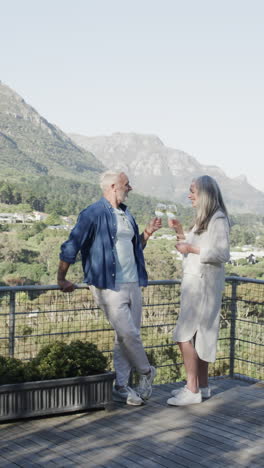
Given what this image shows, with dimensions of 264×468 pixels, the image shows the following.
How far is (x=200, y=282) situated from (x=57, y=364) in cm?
107

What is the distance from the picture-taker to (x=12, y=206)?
4254 inches

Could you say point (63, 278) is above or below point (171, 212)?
below

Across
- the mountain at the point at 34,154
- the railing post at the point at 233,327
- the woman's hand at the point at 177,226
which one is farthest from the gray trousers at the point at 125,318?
the mountain at the point at 34,154

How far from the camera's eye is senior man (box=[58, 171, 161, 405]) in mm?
3930

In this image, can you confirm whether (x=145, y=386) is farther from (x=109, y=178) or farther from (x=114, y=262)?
(x=109, y=178)


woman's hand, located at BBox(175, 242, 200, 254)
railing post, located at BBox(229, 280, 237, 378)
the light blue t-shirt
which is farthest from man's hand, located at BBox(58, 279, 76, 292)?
railing post, located at BBox(229, 280, 237, 378)

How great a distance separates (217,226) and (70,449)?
166cm

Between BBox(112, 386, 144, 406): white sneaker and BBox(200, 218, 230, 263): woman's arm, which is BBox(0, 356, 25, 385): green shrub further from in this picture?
BBox(200, 218, 230, 263): woman's arm

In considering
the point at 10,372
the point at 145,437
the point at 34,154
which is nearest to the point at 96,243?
the point at 10,372

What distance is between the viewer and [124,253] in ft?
13.1

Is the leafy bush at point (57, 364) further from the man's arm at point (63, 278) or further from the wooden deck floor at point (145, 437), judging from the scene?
the man's arm at point (63, 278)

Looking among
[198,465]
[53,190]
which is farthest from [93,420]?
[53,190]

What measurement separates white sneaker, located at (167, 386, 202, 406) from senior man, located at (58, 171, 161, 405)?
0.23m

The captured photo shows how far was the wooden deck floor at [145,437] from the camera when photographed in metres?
3.12
